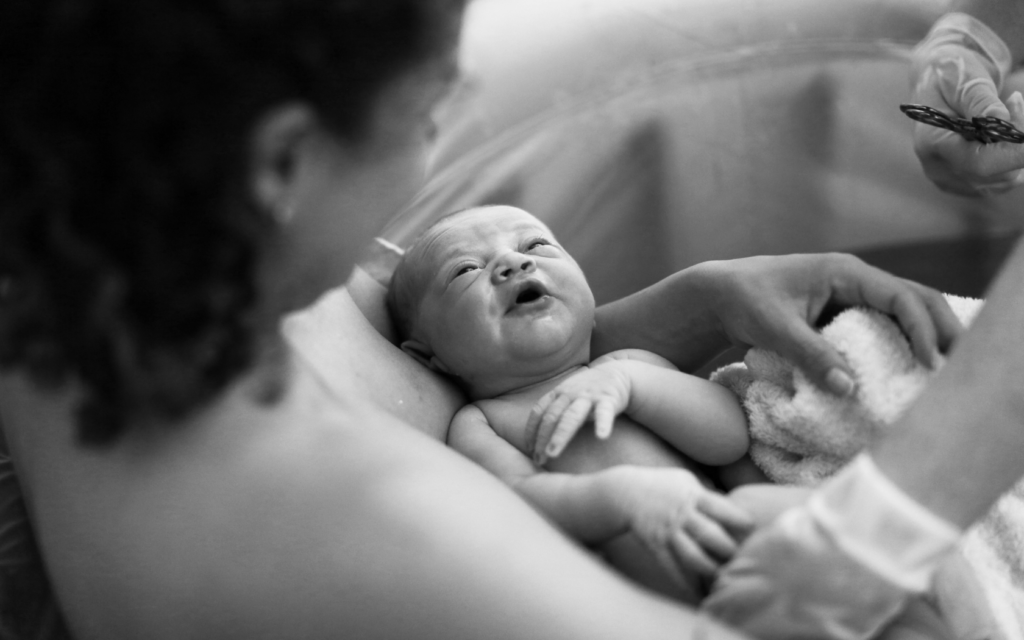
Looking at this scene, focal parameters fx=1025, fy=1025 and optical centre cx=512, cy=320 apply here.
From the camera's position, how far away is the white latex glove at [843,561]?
714 millimetres

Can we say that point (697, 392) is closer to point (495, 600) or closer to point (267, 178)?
point (495, 600)

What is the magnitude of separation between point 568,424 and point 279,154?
0.46 meters

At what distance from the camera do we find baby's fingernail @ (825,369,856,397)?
3.47 ft

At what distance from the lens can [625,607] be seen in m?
0.78

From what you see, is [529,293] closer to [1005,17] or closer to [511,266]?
[511,266]

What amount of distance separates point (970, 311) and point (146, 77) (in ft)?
3.10

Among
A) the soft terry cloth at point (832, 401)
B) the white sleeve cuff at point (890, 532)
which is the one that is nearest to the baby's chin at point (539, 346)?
the soft terry cloth at point (832, 401)

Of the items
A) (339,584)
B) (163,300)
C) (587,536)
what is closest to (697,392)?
(587,536)

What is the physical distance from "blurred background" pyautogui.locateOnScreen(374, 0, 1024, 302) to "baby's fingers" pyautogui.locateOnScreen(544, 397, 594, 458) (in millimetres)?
711

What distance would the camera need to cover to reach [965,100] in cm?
146

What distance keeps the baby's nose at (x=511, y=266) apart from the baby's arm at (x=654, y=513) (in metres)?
0.31

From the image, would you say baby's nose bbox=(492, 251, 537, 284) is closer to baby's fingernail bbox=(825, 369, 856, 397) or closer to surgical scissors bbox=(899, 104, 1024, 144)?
baby's fingernail bbox=(825, 369, 856, 397)

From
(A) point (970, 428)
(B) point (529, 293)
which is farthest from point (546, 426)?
(A) point (970, 428)

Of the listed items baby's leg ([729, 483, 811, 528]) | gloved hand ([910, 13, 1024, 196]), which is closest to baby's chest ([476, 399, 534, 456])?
baby's leg ([729, 483, 811, 528])
